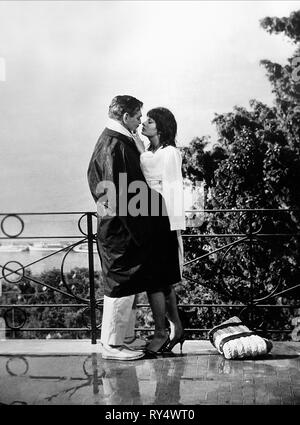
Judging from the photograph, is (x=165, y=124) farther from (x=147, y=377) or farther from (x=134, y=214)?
(x=147, y=377)

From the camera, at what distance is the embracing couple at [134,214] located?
4.31 meters

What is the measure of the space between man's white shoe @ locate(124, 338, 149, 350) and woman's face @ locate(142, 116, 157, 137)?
1434 mm

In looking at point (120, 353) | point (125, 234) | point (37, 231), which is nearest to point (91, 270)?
point (125, 234)

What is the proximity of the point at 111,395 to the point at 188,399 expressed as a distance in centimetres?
45

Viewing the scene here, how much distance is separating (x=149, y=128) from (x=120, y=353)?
1.52 m

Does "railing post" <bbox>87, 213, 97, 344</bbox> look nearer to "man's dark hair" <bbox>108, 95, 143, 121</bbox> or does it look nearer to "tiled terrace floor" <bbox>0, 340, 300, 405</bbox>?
"tiled terrace floor" <bbox>0, 340, 300, 405</bbox>

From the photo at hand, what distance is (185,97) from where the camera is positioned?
498 centimetres

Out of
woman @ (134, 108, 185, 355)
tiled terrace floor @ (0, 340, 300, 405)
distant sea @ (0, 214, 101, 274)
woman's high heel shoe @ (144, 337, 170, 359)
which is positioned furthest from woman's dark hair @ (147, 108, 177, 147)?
tiled terrace floor @ (0, 340, 300, 405)

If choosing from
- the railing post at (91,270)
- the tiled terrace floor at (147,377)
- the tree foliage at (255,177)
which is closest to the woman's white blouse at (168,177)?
the railing post at (91,270)

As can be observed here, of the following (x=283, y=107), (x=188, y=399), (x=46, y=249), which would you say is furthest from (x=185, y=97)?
(x=283, y=107)

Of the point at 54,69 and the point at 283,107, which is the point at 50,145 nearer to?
the point at 54,69

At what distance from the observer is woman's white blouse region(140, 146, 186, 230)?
436 cm

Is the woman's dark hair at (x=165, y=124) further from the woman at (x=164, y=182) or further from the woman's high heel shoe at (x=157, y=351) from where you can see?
the woman's high heel shoe at (x=157, y=351)

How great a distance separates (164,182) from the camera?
172 inches
